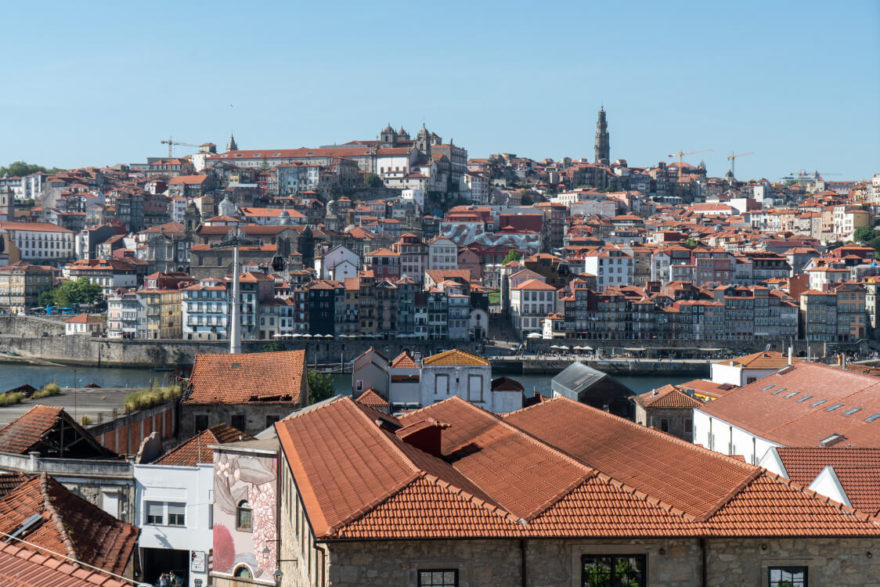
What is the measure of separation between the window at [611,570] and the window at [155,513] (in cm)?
789

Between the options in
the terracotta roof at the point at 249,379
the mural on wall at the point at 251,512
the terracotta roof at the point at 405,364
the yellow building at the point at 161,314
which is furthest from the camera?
the yellow building at the point at 161,314

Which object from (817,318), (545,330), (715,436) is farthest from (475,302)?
(715,436)

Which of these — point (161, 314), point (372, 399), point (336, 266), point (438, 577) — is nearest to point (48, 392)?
point (372, 399)

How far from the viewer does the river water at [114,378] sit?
51.0 m

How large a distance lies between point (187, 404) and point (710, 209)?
99.1m

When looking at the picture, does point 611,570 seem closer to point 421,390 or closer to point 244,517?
point 244,517

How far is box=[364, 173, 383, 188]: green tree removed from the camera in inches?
4069

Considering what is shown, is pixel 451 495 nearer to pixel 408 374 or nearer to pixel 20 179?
pixel 408 374

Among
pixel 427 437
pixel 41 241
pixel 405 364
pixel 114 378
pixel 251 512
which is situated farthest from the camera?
pixel 41 241

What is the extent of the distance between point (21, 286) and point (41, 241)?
1353 cm

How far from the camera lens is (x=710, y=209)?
11300 cm

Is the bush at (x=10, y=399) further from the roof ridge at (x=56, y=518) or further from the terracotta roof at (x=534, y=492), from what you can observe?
the terracotta roof at (x=534, y=492)

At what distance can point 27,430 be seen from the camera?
52.3 ft

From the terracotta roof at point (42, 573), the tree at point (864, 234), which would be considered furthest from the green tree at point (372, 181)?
the terracotta roof at point (42, 573)
